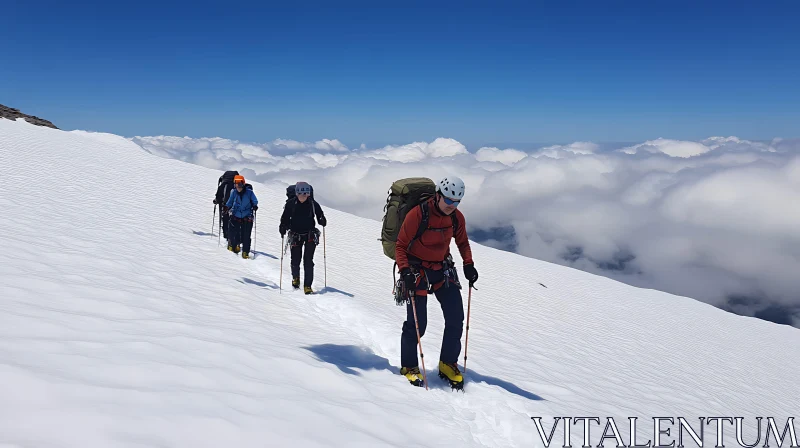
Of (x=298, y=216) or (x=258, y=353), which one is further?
(x=298, y=216)

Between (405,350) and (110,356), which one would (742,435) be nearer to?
(405,350)

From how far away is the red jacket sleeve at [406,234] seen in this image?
5402 mm

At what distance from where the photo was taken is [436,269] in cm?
567

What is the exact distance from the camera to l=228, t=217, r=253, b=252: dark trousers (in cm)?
1242

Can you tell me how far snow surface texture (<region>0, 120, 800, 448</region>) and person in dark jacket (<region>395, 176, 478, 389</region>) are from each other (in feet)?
1.13

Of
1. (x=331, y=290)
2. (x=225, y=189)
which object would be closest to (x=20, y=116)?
(x=225, y=189)

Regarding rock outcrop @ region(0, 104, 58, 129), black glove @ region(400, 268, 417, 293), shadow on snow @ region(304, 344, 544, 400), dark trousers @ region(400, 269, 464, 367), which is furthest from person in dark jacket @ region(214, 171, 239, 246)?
rock outcrop @ region(0, 104, 58, 129)

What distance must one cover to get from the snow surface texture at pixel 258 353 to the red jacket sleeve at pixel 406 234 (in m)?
1.62

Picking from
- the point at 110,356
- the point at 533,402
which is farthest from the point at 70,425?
the point at 533,402

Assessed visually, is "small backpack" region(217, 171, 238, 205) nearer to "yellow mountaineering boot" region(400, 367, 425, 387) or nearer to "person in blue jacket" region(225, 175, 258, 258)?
"person in blue jacket" region(225, 175, 258, 258)

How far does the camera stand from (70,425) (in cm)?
265

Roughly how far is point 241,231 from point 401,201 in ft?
26.3

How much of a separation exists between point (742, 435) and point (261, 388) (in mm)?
9582

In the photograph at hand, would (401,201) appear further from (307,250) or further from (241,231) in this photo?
(241,231)
